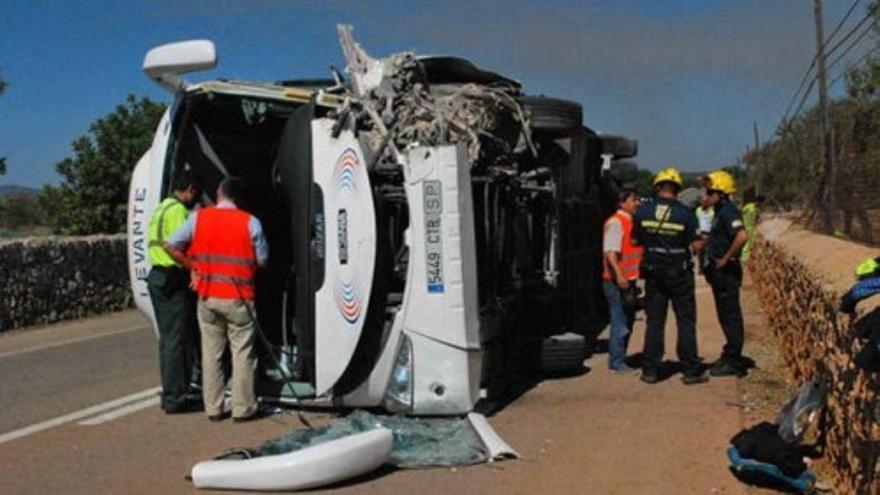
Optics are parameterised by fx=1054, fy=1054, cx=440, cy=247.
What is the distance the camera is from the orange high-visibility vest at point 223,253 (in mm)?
7773

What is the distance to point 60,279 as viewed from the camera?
1730 centimetres

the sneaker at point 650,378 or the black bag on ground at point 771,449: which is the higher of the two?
the black bag on ground at point 771,449

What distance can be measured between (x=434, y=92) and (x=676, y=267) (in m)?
2.79

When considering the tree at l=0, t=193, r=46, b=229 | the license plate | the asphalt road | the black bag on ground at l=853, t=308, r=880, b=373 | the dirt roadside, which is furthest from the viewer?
the tree at l=0, t=193, r=46, b=229

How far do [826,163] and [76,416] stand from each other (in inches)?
404

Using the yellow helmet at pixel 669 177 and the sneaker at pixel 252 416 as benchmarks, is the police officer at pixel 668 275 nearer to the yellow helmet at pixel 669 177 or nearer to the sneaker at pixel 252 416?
the yellow helmet at pixel 669 177

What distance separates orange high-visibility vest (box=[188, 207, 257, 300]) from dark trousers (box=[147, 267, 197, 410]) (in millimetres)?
409

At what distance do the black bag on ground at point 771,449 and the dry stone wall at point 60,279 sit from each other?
1279cm

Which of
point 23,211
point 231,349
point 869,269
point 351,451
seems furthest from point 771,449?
point 23,211

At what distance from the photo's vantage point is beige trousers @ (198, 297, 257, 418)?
25.7 feet

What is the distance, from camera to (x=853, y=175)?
38.8ft

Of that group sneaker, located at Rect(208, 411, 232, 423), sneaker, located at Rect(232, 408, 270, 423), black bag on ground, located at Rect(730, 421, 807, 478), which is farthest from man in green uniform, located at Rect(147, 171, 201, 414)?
black bag on ground, located at Rect(730, 421, 807, 478)

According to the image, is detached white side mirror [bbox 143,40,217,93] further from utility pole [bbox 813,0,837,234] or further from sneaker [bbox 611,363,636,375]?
utility pole [bbox 813,0,837,234]

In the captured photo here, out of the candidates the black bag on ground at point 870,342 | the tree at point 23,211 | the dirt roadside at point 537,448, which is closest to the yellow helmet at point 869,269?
the black bag on ground at point 870,342
